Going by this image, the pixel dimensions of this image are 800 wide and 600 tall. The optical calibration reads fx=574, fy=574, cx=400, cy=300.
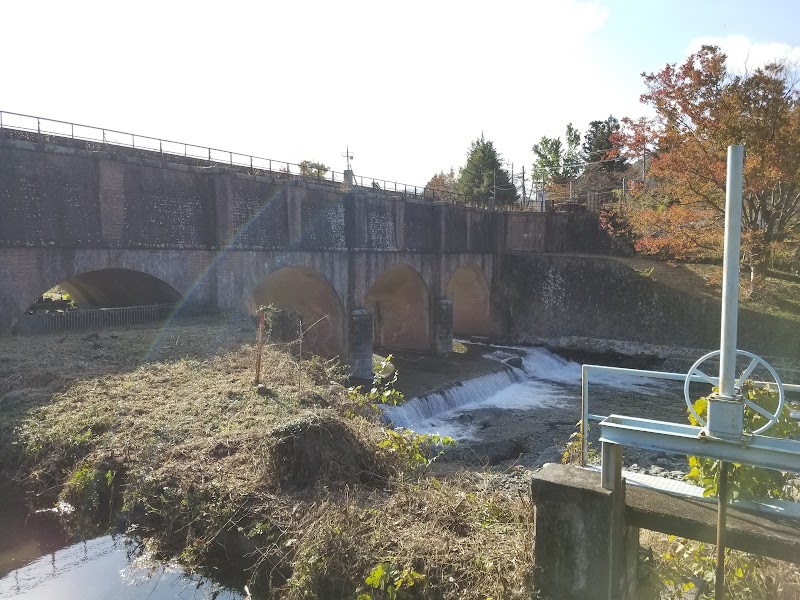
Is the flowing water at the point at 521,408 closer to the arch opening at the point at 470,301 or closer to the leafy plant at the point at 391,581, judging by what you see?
the arch opening at the point at 470,301

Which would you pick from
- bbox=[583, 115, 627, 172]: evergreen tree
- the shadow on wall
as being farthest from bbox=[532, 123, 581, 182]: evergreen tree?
the shadow on wall

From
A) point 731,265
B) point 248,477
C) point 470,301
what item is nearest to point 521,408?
point 470,301

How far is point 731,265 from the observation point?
3326 millimetres

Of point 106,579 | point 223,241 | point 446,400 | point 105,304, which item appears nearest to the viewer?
point 106,579

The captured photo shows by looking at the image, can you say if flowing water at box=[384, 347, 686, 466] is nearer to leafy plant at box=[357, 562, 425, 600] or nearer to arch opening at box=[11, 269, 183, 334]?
arch opening at box=[11, 269, 183, 334]

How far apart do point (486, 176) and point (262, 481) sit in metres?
45.1

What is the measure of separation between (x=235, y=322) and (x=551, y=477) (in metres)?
13.0

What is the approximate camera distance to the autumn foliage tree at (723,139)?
19.4 metres

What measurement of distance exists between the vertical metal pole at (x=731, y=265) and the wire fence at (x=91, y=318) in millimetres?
14432

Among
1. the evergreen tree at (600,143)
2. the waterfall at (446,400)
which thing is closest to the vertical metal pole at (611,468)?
the waterfall at (446,400)

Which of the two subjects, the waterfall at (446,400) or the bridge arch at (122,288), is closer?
the bridge arch at (122,288)

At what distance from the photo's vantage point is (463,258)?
29.6 metres

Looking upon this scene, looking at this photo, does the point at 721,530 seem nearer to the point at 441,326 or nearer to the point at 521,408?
the point at 521,408

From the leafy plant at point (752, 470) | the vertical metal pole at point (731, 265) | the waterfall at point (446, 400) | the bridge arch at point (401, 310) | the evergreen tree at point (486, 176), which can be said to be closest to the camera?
the vertical metal pole at point (731, 265)
